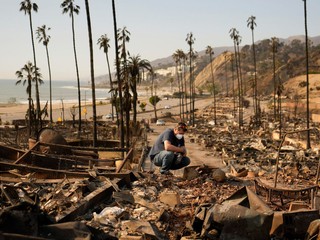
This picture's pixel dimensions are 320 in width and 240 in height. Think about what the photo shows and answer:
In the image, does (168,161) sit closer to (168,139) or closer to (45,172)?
(168,139)

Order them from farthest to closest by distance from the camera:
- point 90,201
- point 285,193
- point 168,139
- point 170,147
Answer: point 168,139
point 170,147
point 285,193
point 90,201

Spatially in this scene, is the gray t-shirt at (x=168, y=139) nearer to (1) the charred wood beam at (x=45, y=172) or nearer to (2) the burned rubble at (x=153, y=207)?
(2) the burned rubble at (x=153, y=207)

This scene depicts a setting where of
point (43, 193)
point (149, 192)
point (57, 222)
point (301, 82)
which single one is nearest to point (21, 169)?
point (43, 193)

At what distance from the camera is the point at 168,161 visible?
34.2 ft

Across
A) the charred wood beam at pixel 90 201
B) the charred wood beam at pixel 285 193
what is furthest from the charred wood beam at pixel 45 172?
the charred wood beam at pixel 285 193

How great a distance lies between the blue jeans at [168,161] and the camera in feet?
34.0

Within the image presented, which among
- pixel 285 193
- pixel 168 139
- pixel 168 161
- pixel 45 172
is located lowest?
pixel 285 193

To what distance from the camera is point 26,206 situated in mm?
5289

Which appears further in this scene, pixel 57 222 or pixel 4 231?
pixel 57 222

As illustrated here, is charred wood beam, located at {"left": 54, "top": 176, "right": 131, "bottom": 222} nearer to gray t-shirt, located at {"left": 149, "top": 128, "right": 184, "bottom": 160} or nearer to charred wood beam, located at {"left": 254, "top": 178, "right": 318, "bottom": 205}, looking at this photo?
gray t-shirt, located at {"left": 149, "top": 128, "right": 184, "bottom": 160}

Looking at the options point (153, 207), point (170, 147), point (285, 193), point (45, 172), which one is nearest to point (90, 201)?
point (153, 207)

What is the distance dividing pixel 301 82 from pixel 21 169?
99639mm

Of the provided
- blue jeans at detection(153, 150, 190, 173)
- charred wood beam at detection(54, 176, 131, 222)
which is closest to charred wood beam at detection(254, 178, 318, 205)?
blue jeans at detection(153, 150, 190, 173)

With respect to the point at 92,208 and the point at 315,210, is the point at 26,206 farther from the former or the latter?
the point at 315,210
